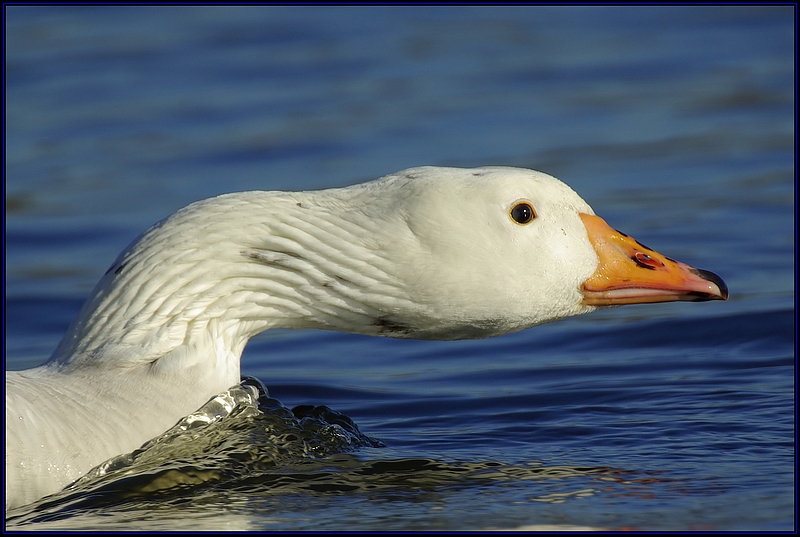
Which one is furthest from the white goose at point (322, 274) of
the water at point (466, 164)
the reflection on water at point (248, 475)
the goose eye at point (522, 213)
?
the water at point (466, 164)

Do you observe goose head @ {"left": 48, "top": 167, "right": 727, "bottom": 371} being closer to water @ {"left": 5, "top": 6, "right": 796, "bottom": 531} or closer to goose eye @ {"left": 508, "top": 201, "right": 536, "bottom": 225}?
goose eye @ {"left": 508, "top": 201, "right": 536, "bottom": 225}

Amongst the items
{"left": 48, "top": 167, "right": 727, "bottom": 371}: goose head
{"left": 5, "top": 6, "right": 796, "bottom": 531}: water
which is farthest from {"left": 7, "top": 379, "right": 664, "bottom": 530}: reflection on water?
{"left": 48, "top": 167, "right": 727, "bottom": 371}: goose head

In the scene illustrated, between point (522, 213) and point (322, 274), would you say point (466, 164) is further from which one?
point (322, 274)

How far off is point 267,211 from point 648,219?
24.5 ft

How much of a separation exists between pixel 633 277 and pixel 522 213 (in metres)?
0.76

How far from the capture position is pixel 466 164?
15172mm

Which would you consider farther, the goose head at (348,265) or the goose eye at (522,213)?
the goose eye at (522,213)

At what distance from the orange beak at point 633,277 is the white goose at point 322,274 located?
99 mm

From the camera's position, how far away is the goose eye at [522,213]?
669 cm

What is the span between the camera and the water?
6.31 metres

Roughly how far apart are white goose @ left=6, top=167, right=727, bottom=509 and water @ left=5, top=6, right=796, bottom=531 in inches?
26.8

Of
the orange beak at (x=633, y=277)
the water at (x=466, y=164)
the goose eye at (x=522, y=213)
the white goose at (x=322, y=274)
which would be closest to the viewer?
the water at (x=466, y=164)

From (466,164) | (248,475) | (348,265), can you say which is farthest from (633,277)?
(466,164)

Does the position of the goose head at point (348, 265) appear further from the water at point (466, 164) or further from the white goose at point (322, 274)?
the water at point (466, 164)
